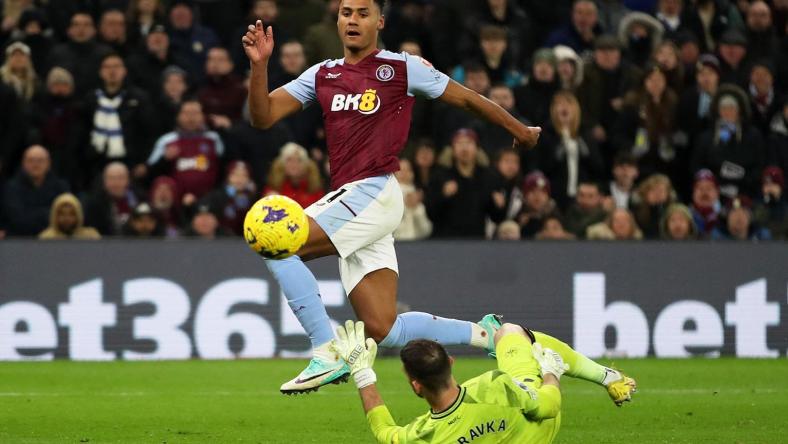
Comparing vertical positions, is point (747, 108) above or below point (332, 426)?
above

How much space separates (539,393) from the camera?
7.34 m

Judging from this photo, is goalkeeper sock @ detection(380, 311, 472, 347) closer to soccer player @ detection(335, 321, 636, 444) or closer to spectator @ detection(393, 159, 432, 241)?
soccer player @ detection(335, 321, 636, 444)

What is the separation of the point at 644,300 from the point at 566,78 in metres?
3.40

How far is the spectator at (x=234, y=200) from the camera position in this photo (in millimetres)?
15539

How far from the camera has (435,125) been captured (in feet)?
55.7

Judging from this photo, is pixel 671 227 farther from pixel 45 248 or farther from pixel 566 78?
pixel 45 248

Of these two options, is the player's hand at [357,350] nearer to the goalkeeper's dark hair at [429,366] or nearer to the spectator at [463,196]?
the goalkeeper's dark hair at [429,366]

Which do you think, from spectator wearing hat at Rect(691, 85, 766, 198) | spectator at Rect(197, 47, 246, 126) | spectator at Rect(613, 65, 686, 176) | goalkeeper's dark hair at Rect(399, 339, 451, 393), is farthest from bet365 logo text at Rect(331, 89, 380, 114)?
spectator wearing hat at Rect(691, 85, 766, 198)

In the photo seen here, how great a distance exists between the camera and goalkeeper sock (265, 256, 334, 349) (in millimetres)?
8250

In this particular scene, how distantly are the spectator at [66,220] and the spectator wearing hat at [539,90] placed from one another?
17.1ft

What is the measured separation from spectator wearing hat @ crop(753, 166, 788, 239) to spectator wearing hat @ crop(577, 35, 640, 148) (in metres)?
1.90

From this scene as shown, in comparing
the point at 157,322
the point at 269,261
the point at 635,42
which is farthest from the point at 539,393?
the point at 635,42

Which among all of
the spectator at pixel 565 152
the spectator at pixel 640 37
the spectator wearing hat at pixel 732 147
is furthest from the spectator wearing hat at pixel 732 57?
the spectator at pixel 565 152

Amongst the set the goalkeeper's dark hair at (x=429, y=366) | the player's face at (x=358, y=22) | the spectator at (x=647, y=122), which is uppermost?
the player's face at (x=358, y=22)
